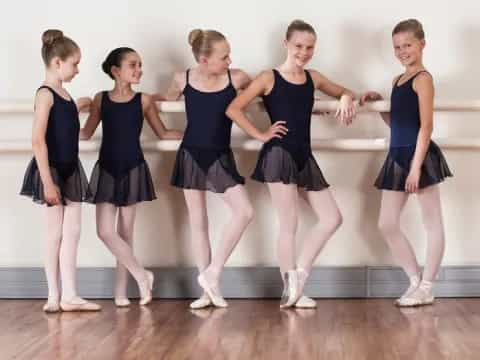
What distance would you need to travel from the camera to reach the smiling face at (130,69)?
3658mm

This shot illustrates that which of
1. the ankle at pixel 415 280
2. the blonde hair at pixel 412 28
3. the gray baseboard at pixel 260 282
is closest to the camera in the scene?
the blonde hair at pixel 412 28

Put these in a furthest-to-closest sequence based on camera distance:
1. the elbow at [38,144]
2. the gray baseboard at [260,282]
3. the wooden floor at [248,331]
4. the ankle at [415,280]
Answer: the gray baseboard at [260,282] → the ankle at [415,280] → the elbow at [38,144] → the wooden floor at [248,331]

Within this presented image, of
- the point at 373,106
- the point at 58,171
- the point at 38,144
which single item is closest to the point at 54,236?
the point at 58,171

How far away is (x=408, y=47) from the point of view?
3.58m

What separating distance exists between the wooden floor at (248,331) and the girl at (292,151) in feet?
0.65

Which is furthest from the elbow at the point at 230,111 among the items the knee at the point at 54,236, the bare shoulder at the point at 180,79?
the knee at the point at 54,236

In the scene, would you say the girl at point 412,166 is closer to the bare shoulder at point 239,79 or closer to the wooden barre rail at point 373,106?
the wooden barre rail at point 373,106

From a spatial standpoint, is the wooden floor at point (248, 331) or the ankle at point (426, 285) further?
the ankle at point (426, 285)

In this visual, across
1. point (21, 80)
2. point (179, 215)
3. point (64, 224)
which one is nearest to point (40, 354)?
point (64, 224)

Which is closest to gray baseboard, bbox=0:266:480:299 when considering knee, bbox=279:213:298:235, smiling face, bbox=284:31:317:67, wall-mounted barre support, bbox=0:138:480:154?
knee, bbox=279:213:298:235

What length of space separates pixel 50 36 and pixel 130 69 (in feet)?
1.03

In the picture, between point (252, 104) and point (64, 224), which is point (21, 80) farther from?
point (252, 104)

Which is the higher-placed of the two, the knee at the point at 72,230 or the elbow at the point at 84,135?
the elbow at the point at 84,135

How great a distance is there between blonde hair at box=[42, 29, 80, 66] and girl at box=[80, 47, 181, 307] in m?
0.17
